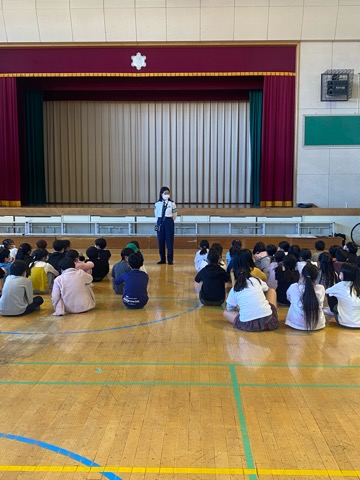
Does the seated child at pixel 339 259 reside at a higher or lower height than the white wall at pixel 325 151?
lower

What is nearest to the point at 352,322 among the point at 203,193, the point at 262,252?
the point at 262,252

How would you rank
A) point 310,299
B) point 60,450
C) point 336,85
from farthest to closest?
point 336,85 < point 310,299 < point 60,450

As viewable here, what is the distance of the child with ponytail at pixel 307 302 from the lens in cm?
563

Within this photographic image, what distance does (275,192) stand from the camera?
13898mm

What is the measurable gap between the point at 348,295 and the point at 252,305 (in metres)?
1.10

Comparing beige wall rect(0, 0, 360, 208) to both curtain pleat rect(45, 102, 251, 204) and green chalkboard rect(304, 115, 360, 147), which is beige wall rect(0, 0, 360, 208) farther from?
curtain pleat rect(45, 102, 251, 204)

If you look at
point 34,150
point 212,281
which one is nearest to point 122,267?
point 212,281

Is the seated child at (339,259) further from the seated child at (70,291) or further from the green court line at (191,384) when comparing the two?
the seated child at (70,291)

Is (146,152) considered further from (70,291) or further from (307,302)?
(307,302)

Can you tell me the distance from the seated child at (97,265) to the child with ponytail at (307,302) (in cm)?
367

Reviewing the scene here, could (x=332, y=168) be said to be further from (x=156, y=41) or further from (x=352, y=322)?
(x=352, y=322)

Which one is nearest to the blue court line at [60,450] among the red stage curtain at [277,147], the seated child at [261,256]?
the seated child at [261,256]

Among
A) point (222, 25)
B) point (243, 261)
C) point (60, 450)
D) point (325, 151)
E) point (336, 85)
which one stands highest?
point (222, 25)

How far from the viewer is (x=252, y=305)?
228 inches
